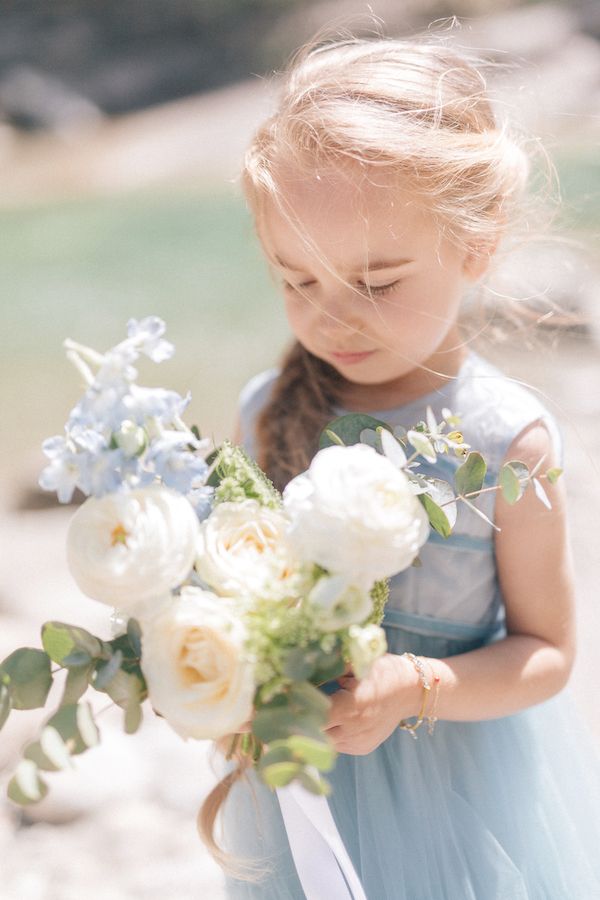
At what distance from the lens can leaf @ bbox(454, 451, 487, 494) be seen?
1.09 metres

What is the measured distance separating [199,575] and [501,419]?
64 cm

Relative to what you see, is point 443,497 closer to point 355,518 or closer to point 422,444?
point 422,444

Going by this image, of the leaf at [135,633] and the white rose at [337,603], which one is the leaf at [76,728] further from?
the white rose at [337,603]

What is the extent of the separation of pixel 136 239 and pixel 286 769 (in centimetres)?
813

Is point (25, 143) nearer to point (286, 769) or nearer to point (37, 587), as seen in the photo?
point (37, 587)

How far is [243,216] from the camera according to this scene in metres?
8.87

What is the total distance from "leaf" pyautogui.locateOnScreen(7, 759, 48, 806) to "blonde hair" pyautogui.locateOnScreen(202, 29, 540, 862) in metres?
0.39

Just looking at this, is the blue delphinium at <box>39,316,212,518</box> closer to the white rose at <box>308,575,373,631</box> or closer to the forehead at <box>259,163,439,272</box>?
the white rose at <box>308,575,373,631</box>

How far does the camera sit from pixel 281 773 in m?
0.80

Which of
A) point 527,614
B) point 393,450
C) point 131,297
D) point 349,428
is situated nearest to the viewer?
point 393,450

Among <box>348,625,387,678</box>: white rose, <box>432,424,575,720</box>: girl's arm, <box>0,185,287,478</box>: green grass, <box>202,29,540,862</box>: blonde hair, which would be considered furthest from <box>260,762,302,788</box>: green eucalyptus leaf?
<box>0,185,287,478</box>: green grass

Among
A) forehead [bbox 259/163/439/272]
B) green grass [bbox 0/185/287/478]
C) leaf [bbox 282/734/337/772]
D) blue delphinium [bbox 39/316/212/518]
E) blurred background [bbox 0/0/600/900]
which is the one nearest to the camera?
leaf [bbox 282/734/337/772]

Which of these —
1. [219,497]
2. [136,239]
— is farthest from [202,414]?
[136,239]

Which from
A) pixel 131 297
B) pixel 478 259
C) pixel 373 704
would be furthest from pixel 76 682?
pixel 131 297
